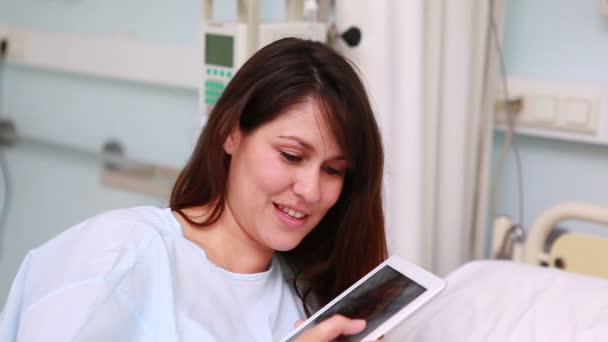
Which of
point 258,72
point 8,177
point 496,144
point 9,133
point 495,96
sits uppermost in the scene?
point 258,72

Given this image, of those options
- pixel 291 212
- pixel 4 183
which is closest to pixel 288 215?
pixel 291 212

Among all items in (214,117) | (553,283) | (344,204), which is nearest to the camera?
(214,117)

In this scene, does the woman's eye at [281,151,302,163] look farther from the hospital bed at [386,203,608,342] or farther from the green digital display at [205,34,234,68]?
the green digital display at [205,34,234,68]

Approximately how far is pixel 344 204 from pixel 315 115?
24cm

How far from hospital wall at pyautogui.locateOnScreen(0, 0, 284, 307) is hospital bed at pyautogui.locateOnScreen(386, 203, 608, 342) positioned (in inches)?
43.5

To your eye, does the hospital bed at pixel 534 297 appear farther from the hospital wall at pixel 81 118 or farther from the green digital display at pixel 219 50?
the hospital wall at pixel 81 118

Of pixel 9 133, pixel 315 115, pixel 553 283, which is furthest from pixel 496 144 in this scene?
pixel 9 133

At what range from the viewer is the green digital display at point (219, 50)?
183cm

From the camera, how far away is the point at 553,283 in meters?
1.61

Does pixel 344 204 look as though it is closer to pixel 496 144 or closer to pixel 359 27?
pixel 359 27

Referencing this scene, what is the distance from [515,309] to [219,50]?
0.88 meters

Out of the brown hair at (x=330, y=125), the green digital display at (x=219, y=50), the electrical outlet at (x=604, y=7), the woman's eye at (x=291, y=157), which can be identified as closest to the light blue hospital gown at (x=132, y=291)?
the brown hair at (x=330, y=125)

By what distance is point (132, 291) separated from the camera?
1.16m

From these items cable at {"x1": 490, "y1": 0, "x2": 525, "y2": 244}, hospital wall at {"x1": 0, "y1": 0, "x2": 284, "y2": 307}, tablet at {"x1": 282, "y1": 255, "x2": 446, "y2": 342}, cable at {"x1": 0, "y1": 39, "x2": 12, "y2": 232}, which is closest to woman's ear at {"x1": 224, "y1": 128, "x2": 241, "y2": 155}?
tablet at {"x1": 282, "y1": 255, "x2": 446, "y2": 342}
